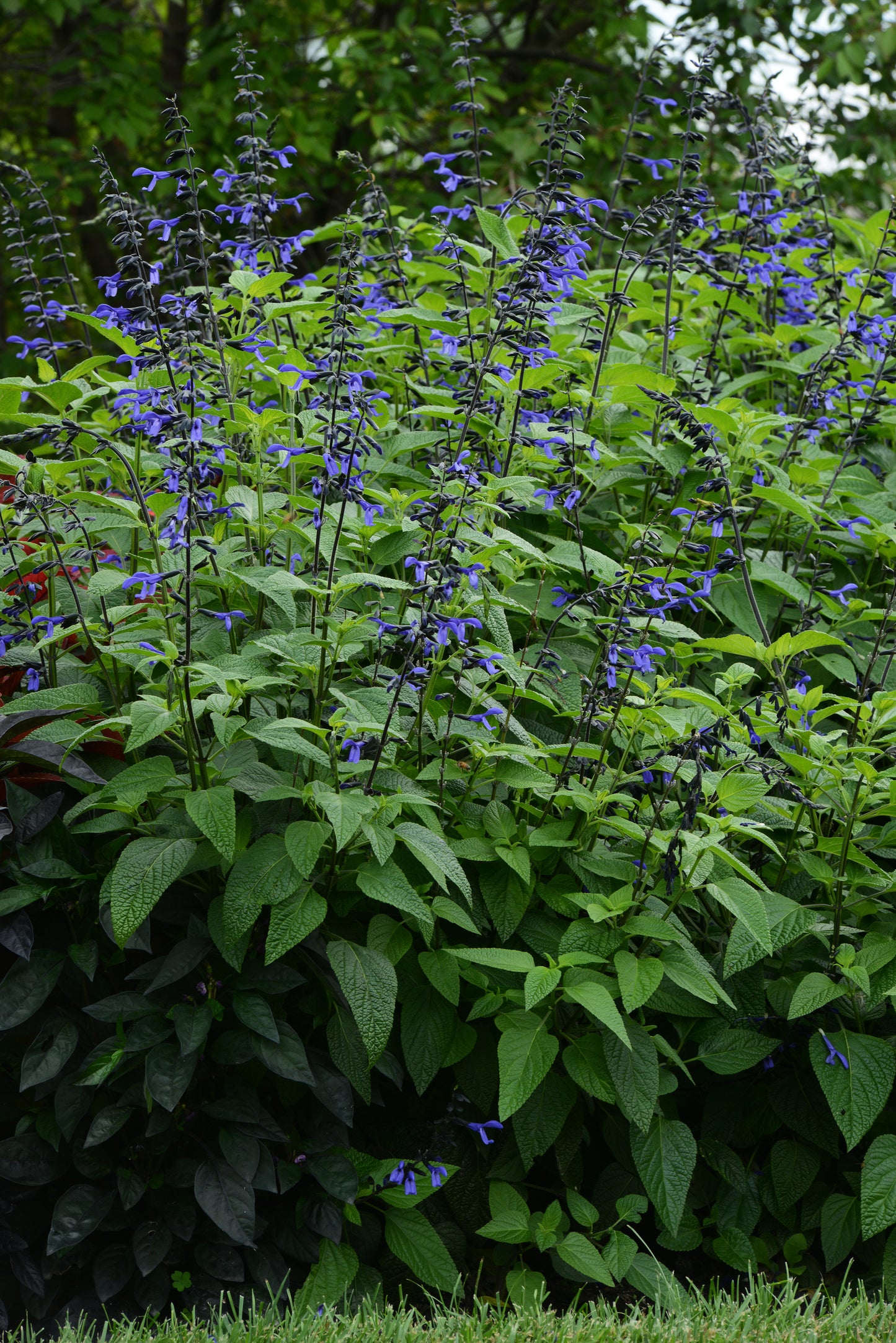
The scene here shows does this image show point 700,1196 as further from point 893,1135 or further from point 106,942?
point 106,942

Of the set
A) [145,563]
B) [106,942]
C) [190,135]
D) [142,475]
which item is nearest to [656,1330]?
[106,942]

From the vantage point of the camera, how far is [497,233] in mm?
3469

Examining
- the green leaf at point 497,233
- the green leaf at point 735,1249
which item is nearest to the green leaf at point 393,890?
the green leaf at point 735,1249

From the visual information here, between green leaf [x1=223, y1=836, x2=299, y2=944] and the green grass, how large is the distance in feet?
2.58

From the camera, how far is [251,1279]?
9.24 ft

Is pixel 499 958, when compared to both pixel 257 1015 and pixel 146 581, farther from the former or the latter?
pixel 146 581

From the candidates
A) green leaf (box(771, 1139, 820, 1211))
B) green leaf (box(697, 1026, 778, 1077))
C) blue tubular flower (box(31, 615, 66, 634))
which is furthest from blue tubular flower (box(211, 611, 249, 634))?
→ green leaf (box(771, 1139, 820, 1211))

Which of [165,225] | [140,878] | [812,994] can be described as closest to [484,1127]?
[812,994]

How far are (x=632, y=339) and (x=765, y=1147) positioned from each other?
2.82 m

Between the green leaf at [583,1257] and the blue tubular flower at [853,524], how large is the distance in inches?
90.9

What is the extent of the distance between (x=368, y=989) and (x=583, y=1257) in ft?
2.78

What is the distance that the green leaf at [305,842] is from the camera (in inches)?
105

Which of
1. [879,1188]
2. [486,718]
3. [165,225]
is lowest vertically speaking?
[879,1188]

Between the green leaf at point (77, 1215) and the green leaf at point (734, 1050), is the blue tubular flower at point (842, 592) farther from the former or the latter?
the green leaf at point (77, 1215)
